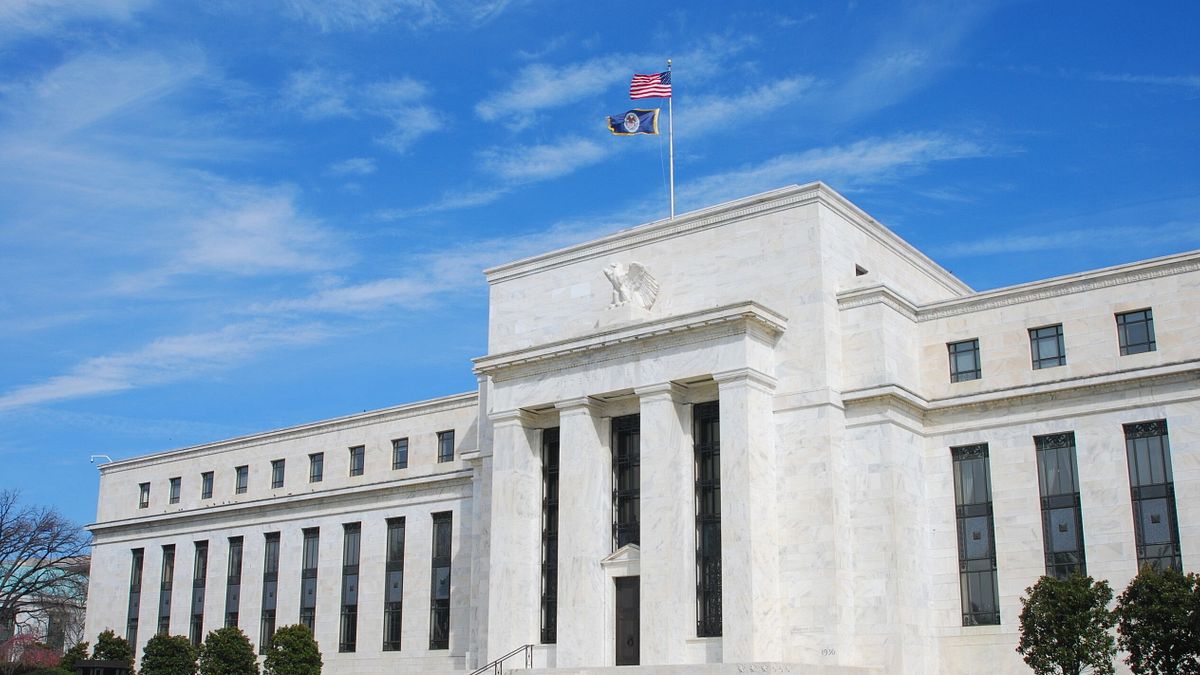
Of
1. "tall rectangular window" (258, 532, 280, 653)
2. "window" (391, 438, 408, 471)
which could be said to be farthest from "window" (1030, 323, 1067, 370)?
"tall rectangular window" (258, 532, 280, 653)

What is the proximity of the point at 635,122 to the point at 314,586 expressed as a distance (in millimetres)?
27874

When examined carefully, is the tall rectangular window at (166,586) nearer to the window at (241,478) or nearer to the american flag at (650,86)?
the window at (241,478)

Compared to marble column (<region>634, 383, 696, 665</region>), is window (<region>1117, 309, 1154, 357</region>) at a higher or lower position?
higher

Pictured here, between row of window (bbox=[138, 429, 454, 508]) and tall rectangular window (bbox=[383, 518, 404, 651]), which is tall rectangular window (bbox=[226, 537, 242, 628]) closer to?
row of window (bbox=[138, 429, 454, 508])

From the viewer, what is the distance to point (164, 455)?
74.1 metres

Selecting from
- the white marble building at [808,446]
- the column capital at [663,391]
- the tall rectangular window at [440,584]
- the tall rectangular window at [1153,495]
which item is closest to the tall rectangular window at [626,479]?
the white marble building at [808,446]

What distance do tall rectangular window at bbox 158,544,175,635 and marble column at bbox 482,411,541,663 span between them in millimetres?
27013

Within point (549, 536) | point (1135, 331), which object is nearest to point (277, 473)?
point (549, 536)

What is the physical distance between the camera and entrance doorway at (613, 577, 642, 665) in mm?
45344

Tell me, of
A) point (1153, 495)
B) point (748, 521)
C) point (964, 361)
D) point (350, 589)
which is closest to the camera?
point (1153, 495)

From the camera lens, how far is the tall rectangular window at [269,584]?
6518 centimetres

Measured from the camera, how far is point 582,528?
46594 millimetres

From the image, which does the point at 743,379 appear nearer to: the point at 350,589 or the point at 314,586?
the point at 350,589

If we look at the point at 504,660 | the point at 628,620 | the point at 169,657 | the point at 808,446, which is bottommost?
the point at 504,660
